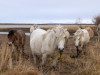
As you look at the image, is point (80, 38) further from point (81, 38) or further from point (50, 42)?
point (50, 42)

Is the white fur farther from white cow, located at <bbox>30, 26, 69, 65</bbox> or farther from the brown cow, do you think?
white cow, located at <bbox>30, 26, 69, 65</bbox>

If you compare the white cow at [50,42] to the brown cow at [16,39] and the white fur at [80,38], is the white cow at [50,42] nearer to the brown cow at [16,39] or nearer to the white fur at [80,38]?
the brown cow at [16,39]

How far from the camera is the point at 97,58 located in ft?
48.5

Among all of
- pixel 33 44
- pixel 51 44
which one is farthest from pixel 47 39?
pixel 33 44

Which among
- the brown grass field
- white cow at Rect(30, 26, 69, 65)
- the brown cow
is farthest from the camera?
the brown cow

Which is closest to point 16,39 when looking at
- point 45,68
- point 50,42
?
point 50,42

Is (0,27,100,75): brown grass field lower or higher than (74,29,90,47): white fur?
lower

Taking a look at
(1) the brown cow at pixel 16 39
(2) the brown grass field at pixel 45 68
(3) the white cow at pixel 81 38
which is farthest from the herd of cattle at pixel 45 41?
(3) the white cow at pixel 81 38

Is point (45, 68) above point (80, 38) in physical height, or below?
below

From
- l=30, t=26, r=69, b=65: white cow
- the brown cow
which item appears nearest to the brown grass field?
l=30, t=26, r=69, b=65: white cow

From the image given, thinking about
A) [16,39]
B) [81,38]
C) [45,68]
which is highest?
[16,39]

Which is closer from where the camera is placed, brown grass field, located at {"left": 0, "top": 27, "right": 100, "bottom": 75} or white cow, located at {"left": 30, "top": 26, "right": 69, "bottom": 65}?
brown grass field, located at {"left": 0, "top": 27, "right": 100, "bottom": 75}

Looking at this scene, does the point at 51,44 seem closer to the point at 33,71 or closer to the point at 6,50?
the point at 6,50

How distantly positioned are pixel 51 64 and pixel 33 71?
3.67 meters
